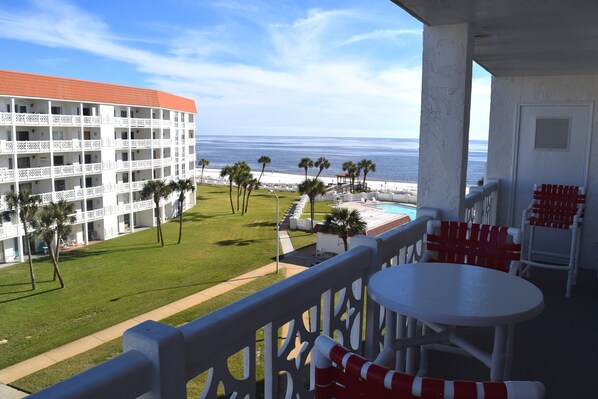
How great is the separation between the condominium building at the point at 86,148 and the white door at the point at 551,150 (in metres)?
26.7

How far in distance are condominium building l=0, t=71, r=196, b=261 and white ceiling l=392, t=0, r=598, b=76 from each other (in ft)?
89.5

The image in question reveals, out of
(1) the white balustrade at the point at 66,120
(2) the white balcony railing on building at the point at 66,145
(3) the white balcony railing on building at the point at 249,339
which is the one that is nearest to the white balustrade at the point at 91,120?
(1) the white balustrade at the point at 66,120

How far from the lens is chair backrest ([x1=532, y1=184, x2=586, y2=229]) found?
422cm

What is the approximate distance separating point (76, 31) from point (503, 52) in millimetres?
98190

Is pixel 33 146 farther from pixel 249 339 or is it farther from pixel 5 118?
pixel 249 339

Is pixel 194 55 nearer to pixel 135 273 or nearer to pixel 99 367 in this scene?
pixel 135 273

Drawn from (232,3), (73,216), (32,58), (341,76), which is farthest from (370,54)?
(73,216)

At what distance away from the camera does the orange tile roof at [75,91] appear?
2578 centimetres

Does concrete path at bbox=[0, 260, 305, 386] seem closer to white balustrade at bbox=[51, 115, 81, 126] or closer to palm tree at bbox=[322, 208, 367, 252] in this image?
palm tree at bbox=[322, 208, 367, 252]

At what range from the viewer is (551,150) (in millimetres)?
5012

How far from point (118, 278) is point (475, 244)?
20.7m

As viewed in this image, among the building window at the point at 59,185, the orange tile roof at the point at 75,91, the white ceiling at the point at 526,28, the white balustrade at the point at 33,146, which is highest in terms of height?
the orange tile roof at the point at 75,91

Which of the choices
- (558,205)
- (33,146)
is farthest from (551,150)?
(33,146)

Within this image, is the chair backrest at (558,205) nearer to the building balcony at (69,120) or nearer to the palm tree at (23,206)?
the palm tree at (23,206)
